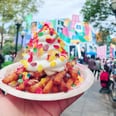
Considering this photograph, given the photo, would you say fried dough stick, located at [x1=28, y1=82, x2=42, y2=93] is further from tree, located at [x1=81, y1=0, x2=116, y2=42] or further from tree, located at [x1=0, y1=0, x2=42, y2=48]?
tree, located at [x1=0, y1=0, x2=42, y2=48]

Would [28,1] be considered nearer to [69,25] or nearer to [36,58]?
[69,25]

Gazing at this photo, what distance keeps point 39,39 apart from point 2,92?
1.54 ft

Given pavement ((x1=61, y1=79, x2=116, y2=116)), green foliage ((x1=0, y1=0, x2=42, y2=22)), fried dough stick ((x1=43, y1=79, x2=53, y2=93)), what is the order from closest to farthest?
fried dough stick ((x1=43, y1=79, x2=53, y2=93)) → pavement ((x1=61, y1=79, x2=116, y2=116)) → green foliage ((x1=0, y1=0, x2=42, y2=22))

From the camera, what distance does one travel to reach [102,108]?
34.4 ft

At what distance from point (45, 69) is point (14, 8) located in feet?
76.1

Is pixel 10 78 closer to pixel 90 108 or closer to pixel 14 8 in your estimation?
pixel 90 108

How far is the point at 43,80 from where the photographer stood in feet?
8.01

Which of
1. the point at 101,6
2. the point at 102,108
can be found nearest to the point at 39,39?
the point at 102,108

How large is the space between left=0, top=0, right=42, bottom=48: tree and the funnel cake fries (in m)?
20.4

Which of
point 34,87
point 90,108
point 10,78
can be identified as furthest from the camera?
point 90,108

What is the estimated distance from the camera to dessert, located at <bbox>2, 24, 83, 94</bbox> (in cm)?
242

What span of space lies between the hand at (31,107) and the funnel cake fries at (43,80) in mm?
97

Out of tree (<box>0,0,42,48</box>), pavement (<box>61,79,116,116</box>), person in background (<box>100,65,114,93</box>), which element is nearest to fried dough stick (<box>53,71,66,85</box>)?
pavement (<box>61,79,116,116</box>)

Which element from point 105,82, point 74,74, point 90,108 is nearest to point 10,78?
point 74,74
